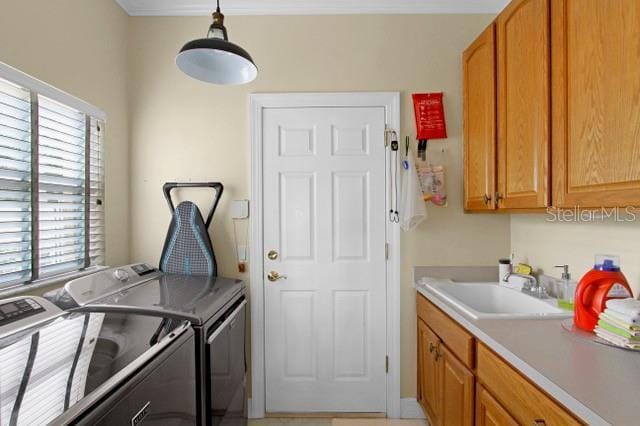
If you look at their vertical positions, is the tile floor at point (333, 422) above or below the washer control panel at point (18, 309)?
below

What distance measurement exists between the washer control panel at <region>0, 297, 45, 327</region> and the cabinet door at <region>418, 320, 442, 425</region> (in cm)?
181

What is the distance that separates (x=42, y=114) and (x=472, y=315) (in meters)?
2.12

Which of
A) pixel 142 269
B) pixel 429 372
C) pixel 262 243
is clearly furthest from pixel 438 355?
pixel 142 269

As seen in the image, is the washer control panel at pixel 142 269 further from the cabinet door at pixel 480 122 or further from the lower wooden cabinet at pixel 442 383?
the cabinet door at pixel 480 122

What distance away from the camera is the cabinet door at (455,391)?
1395mm

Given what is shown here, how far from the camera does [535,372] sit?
0.95 m

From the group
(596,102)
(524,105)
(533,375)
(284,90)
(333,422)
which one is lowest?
(333,422)

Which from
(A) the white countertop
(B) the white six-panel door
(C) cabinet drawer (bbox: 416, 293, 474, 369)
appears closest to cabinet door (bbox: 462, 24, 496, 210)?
(B) the white six-panel door

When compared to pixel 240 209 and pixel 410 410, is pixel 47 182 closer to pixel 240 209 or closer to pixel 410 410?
pixel 240 209

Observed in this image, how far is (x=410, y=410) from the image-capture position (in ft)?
7.09

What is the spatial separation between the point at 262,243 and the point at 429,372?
1265 mm

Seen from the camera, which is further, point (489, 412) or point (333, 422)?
point (333, 422)

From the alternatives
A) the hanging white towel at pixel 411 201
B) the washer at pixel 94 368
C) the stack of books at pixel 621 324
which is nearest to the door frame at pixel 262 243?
the hanging white towel at pixel 411 201

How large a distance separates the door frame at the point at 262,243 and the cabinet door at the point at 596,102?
976 millimetres
